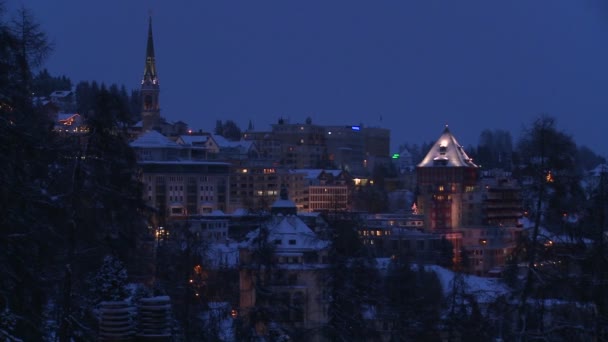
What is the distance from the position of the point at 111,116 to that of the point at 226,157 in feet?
272

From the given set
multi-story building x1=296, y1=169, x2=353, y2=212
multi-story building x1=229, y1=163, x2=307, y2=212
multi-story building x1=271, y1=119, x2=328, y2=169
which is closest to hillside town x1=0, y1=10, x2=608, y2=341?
multi-story building x1=229, y1=163, x2=307, y2=212

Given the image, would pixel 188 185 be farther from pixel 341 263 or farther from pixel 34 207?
pixel 34 207

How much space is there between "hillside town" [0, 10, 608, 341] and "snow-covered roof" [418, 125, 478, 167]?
13 cm

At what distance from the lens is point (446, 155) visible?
8931 centimetres

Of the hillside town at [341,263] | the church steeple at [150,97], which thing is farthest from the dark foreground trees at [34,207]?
the church steeple at [150,97]

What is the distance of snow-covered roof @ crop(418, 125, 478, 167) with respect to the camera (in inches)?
3494

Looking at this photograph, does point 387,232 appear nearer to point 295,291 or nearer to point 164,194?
point 164,194

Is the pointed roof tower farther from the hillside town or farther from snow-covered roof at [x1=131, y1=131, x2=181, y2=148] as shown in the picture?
snow-covered roof at [x1=131, y1=131, x2=181, y2=148]

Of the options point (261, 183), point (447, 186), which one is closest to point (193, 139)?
point (261, 183)

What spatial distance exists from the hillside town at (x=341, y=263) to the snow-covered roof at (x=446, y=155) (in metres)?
0.13

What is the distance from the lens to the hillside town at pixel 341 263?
1517cm

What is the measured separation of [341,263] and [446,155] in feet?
235

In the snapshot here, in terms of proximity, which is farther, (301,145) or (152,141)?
(301,145)

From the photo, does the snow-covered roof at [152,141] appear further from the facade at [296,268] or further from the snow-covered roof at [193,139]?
the facade at [296,268]
